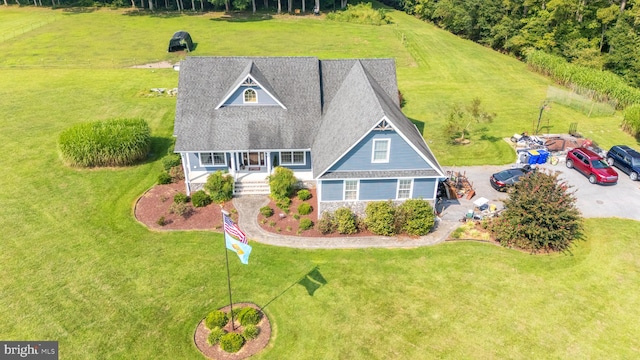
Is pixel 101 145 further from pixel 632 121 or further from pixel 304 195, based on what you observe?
pixel 632 121

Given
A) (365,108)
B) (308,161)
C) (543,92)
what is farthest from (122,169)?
(543,92)

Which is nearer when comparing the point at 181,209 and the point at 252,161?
the point at 181,209

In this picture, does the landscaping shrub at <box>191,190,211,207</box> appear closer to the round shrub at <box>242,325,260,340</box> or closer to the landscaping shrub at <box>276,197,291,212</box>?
the landscaping shrub at <box>276,197,291,212</box>

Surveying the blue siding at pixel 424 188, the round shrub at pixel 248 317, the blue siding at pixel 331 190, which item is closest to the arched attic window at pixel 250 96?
the blue siding at pixel 331 190

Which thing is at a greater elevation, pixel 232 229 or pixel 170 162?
pixel 232 229

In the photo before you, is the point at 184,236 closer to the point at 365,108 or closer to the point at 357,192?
the point at 357,192

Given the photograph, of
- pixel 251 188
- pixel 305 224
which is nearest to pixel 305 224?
pixel 305 224

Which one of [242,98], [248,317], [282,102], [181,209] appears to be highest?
[242,98]
